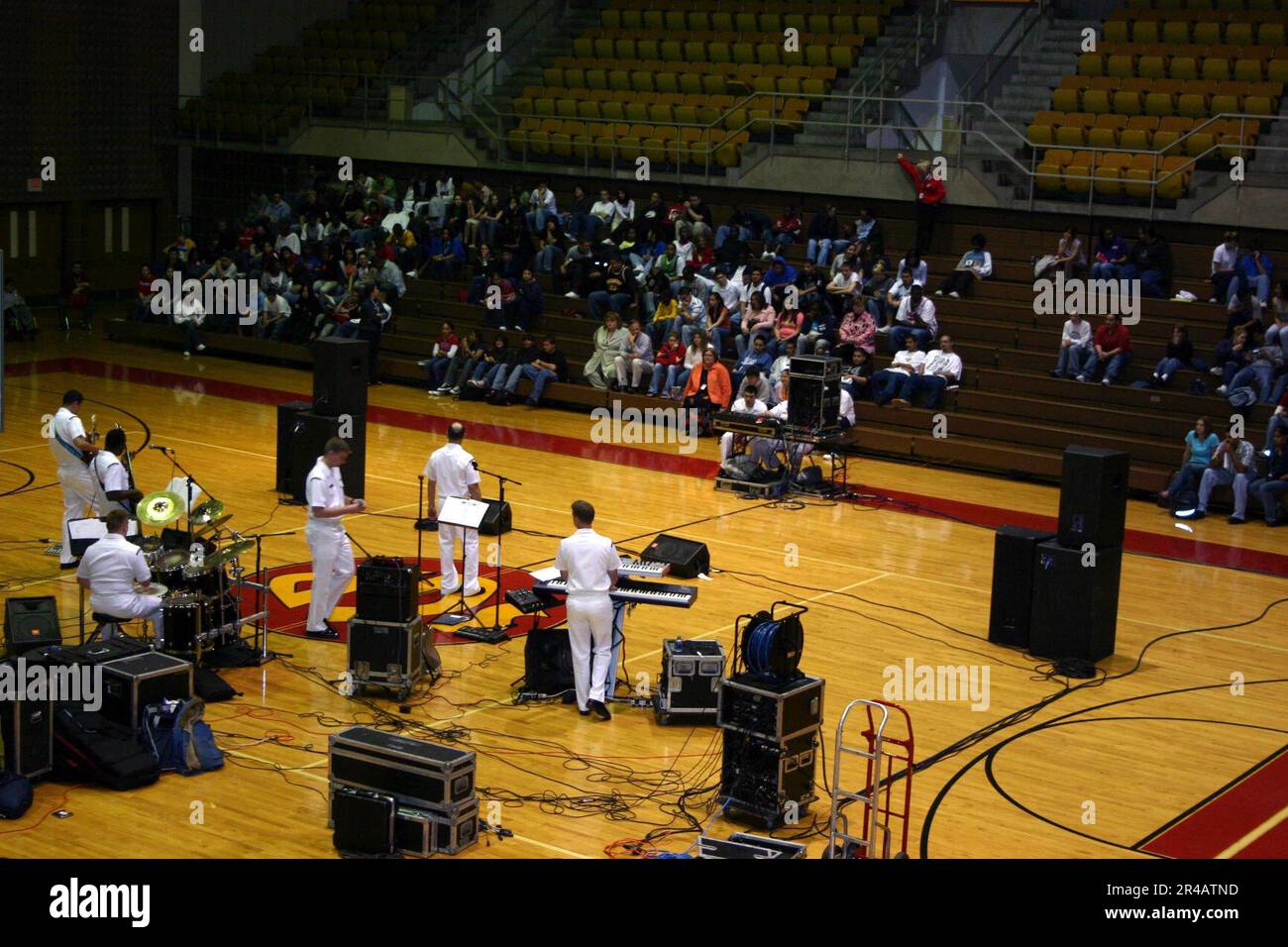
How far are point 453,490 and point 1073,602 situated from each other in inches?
207

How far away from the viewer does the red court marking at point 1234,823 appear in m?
9.41

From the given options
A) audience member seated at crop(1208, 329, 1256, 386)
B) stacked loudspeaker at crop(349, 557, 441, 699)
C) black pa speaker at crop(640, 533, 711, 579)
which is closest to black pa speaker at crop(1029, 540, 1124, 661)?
black pa speaker at crop(640, 533, 711, 579)

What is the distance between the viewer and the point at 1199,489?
1828 centimetres

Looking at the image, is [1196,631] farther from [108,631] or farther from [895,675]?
[108,631]

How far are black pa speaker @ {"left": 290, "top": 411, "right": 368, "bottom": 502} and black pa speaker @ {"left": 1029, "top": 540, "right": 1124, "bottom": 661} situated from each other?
24.6ft

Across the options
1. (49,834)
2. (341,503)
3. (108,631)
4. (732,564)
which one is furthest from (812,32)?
(49,834)

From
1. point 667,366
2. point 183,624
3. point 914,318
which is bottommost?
point 183,624

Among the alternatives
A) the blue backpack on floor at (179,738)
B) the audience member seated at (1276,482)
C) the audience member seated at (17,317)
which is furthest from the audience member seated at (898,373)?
the audience member seated at (17,317)

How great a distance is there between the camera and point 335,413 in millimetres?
16906

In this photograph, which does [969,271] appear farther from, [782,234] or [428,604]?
[428,604]

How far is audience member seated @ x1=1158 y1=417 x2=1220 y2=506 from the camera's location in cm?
1833

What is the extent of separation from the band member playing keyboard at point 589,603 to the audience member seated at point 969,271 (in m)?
13.0

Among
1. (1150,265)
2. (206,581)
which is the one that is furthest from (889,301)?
(206,581)

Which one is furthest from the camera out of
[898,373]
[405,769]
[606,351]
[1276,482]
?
[606,351]
